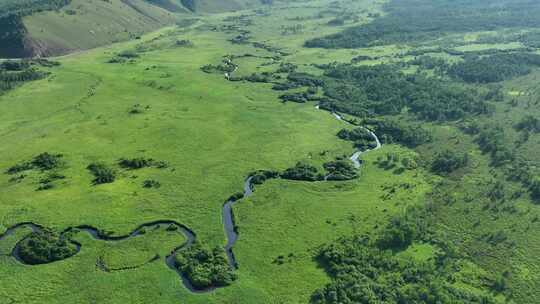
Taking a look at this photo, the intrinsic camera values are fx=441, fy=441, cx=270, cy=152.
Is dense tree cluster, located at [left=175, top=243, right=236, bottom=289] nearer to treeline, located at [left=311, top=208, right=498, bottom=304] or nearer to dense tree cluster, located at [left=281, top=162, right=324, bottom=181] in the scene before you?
treeline, located at [left=311, top=208, right=498, bottom=304]

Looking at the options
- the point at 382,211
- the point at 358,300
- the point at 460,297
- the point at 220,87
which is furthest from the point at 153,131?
the point at 460,297

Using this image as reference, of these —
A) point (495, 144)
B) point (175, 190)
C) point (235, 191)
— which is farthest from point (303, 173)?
point (495, 144)

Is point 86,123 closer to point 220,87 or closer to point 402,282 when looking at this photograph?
point 220,87

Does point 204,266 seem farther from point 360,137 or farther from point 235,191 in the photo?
point 360,137

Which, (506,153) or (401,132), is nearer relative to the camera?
(506,153)

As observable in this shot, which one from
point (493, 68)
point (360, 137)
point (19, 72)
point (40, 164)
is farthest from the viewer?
point (493, 68)

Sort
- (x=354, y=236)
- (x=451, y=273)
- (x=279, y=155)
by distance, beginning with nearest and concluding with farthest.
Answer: (x=451, y=273) → (x=354, y=236) → (x=279, y=155)

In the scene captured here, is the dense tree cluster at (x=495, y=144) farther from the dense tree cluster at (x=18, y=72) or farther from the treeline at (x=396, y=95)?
the dense tree cluster at (x=18, y=72)
